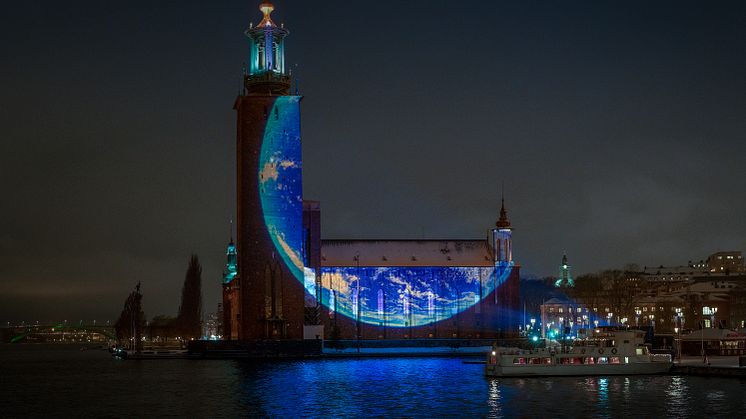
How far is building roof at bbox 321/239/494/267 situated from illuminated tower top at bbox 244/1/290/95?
63.8ft

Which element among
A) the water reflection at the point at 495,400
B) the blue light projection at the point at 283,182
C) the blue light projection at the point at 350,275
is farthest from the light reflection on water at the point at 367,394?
the blue light projection at the point at 350,275

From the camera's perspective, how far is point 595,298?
17862cm

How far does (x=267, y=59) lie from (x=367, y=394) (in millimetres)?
57023

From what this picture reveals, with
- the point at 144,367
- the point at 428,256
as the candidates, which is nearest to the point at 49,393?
the point at 144,367

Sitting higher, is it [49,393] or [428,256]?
[428,256]

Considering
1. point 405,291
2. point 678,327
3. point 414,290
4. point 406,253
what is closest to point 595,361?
point 405,291

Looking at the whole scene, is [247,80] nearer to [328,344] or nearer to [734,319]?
[328,344]

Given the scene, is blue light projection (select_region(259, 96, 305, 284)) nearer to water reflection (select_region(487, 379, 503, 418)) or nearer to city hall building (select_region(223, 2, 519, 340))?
city hall building (select_region(223, 2, 519, 340))

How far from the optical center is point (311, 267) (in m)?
113

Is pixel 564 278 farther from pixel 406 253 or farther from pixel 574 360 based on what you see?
pixel 574 360

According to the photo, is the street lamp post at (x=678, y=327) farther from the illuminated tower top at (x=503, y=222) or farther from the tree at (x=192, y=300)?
the tree at (x=192, y=300)

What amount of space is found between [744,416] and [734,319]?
13085 cm

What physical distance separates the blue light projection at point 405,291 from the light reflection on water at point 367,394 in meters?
30.0

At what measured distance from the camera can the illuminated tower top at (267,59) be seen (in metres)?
111
